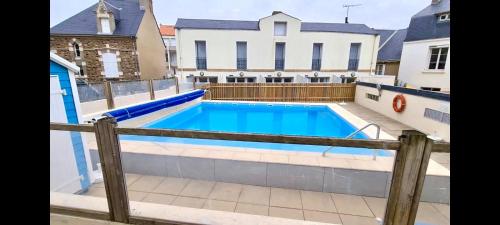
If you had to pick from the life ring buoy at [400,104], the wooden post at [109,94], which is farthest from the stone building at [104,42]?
the life ring buoy at [400,104]

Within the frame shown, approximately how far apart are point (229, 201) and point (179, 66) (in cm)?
1557

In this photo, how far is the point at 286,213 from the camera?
2627 millimetres

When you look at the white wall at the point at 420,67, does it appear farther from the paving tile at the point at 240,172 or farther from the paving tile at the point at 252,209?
the paving tile at the point at 252,209

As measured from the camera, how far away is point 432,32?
1418 centimetres

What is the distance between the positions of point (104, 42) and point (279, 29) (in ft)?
42.1

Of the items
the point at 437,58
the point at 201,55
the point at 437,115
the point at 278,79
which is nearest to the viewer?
the point at 437,115

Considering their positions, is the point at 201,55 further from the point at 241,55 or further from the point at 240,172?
the point at 240,172

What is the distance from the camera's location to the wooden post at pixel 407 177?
1.48 metres

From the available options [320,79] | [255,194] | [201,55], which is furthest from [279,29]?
[255,194]

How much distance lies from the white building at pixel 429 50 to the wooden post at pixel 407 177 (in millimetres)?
15260

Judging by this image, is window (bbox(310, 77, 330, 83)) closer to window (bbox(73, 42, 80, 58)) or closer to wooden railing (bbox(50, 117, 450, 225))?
wooden railing (bbox(50, 117, 450, 225))

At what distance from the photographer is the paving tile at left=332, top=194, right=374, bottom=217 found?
105 inches
